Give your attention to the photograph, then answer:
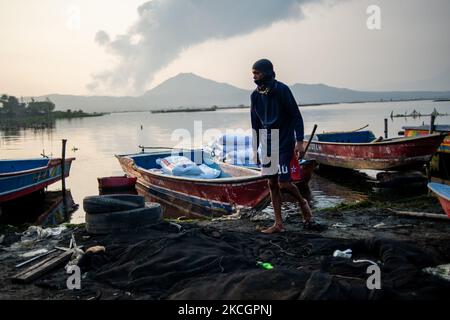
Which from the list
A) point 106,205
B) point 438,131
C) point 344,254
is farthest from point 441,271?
point 438,131

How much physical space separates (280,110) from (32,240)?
381cm

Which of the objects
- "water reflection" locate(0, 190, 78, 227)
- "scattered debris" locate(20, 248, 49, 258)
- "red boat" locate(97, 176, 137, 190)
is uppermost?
"scattered debris" locate(20, 248, 49, 258)

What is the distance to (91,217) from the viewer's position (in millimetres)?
5262

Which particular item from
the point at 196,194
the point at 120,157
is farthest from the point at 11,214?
the point at 196,194

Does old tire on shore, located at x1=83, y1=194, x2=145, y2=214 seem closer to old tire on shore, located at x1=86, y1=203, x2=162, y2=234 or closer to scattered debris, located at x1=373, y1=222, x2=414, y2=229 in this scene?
old tire on shore, located at x1=86, y1=203, x2=162, y2=234

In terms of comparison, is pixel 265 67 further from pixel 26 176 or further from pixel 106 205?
pixel 26 176

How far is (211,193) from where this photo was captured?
30.6 feet

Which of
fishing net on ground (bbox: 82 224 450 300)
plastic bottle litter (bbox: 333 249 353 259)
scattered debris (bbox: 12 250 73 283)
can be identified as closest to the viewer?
fishing net on ground (bbox: 82 224 450 300)

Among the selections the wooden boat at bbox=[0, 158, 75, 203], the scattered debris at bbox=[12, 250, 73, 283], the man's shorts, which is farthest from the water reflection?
the man's shorts

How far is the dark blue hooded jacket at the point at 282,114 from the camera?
500cm

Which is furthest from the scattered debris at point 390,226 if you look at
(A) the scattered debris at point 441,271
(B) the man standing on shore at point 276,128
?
(A) the scattered debris at point 441,271

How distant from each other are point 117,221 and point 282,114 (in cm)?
256

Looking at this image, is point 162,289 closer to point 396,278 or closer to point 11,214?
point 396,278

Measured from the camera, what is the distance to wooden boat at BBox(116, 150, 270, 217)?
8297 mm
